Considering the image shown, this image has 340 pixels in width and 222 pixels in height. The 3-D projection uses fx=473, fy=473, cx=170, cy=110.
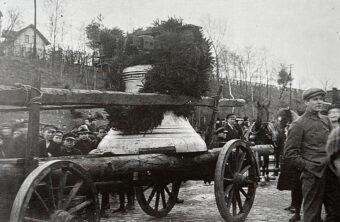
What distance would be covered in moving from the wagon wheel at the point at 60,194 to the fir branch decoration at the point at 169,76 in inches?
77.0

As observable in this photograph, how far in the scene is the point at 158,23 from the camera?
7727 millimetres

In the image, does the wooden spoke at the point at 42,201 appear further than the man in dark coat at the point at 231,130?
No

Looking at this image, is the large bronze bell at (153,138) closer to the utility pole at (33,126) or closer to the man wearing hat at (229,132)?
the utility pole at (33,126)

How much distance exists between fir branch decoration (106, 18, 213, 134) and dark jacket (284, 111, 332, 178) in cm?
187

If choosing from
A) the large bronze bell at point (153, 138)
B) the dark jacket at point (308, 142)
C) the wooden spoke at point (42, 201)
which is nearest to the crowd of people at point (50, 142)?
→ the large bronze bell at point (153, 138)

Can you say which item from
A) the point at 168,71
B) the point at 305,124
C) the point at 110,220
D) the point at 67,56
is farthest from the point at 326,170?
the point at 67,56

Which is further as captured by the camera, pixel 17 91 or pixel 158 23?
pixel 158 23

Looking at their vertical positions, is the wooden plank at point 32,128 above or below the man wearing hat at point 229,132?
above

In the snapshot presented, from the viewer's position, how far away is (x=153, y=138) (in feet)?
23.2

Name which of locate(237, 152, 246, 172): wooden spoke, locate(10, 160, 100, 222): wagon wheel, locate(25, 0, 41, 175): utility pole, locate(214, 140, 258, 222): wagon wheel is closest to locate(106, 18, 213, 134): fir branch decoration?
locate(214, 140, 258, 222): wagon wheel

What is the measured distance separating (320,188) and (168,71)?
2788 millimetres

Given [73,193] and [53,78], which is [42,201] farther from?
[53,78]

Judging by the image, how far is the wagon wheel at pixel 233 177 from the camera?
6.79 m

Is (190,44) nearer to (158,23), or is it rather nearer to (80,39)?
(158,23)
